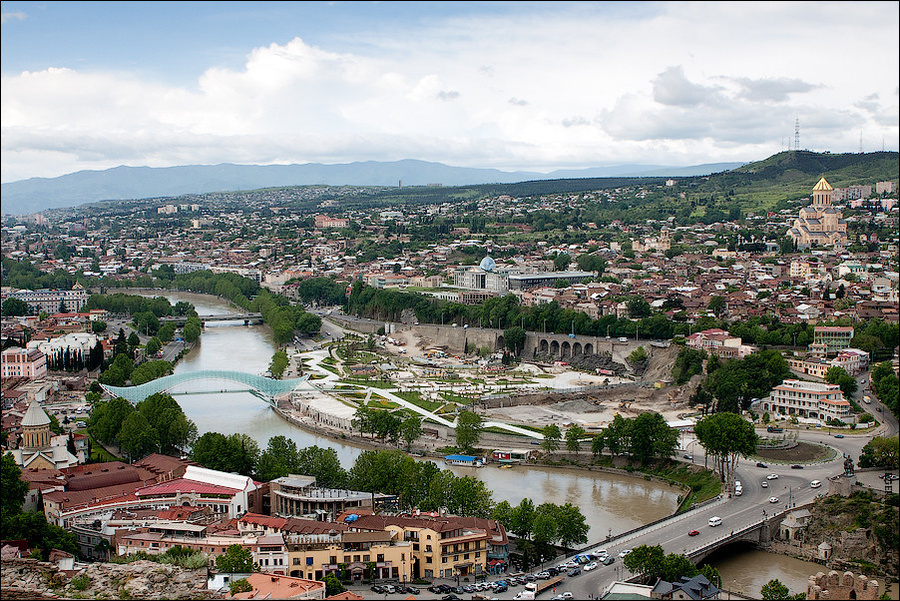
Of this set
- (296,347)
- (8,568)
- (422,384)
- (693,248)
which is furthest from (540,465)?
(693,248)

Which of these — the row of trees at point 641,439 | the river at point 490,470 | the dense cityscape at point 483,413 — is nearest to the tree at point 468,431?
the dense cityscape at point 483,413

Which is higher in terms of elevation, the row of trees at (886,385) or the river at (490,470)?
the row of trees at (886,385)

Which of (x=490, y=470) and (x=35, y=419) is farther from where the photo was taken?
(x=490, y=470)

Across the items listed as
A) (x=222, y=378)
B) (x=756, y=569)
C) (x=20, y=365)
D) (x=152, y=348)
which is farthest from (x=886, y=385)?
(x=20, y=365)

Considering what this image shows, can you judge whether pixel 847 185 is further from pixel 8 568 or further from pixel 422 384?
pixel 8 568

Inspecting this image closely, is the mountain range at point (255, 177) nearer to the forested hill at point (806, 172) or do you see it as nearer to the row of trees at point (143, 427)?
the forested hill at point (806, 172)

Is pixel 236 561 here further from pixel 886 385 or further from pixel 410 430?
pixel 886 385
